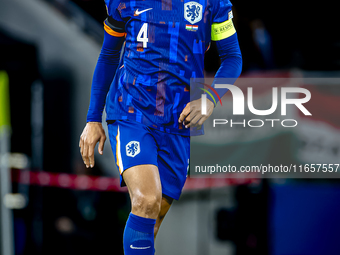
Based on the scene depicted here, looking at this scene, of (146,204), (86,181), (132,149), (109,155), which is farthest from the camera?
(109,155)

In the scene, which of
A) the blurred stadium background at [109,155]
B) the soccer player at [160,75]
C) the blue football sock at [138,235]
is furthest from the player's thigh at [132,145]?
the blurred stadium background at [109,155]

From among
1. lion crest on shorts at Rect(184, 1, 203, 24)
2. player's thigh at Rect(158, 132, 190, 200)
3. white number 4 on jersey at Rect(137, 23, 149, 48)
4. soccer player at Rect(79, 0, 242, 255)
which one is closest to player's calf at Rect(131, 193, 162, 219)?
soccer player at Rect(79, 0, 242, 255)

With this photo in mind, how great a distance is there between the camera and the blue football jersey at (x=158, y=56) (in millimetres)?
2410

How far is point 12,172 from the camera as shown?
19.4 ft

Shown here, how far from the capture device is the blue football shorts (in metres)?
2.26

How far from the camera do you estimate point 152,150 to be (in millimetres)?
2295

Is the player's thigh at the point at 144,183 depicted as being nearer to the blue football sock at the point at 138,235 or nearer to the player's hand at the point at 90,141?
the blue football sock at the point at 138,235

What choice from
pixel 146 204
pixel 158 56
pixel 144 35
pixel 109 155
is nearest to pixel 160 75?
pixel 158 56

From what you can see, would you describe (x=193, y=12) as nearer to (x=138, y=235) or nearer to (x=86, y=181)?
(x=138, y=235)

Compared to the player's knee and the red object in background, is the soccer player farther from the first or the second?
the red object in background

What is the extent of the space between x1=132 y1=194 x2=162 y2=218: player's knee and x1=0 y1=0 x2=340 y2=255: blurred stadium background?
8.83 feet

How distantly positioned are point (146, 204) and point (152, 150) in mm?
314

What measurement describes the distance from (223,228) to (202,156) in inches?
44.9

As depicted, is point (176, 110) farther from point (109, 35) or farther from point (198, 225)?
point (198, 225)
